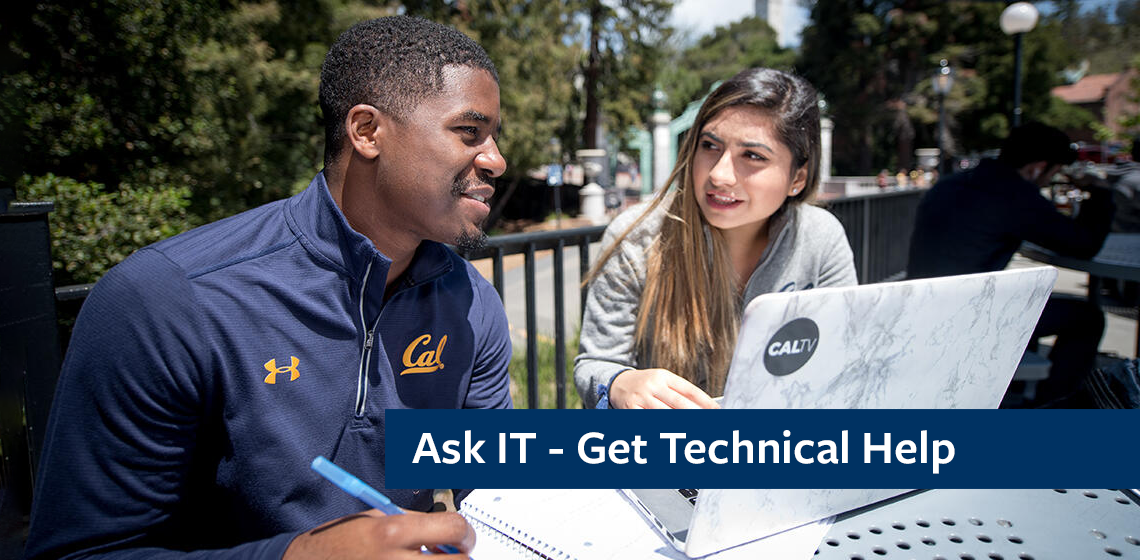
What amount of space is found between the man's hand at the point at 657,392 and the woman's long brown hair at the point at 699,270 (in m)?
0.49

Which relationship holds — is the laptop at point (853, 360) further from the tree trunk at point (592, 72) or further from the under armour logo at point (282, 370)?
the tree trunk at point (592, 72)

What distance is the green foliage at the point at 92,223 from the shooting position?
20.2ft

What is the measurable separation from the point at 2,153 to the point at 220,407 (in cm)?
237

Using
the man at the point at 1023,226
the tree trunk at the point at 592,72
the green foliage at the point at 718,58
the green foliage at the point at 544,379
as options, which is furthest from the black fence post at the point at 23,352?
the green foliage at the point at 718,58

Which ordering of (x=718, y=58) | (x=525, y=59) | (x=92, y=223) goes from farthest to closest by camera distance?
(x=718, y=58)
(x=525, y=59)
(x=92, y=223)

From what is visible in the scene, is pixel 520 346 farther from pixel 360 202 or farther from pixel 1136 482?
pixel 1136 482

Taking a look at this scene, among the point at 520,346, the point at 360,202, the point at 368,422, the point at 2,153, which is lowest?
the point at 520,346

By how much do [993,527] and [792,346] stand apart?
0.55m

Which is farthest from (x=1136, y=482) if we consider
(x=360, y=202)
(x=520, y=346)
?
(x=520, y=346)

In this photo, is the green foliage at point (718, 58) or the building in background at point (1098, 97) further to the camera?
the building in background at point (1098, 97)

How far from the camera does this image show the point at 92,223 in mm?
6410

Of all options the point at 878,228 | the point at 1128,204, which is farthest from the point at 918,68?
the point at 878,228

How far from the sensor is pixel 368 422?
4.25ft

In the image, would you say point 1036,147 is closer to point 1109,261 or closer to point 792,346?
point 1109,261
